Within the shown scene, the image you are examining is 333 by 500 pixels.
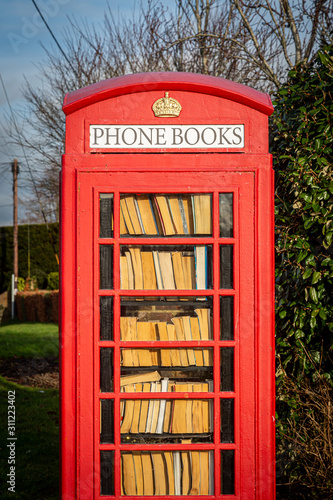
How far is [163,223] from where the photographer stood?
2615 millimetres

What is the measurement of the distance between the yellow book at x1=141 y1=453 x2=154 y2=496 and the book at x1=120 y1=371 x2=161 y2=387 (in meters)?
0.41

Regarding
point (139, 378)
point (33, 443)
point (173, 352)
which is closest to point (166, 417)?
point (139, 378)

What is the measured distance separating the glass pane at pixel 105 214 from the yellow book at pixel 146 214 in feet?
0.54

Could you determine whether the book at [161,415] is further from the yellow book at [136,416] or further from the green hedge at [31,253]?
the green hedge at [31,253]

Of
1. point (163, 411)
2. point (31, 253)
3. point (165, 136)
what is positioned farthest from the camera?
point (31, 253)

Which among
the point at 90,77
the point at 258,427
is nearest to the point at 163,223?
the point at 258,427

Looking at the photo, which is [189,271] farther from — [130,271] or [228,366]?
[228,366]

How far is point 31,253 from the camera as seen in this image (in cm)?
2167

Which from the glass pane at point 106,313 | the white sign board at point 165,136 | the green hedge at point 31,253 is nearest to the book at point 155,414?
the glass pane at point 106,313

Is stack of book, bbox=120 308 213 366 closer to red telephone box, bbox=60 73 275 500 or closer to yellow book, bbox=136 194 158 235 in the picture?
red telephone box, bbox=60 73 275 500

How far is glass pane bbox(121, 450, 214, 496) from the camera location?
262cm

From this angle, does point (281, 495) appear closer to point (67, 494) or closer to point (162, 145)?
point (67, 494)

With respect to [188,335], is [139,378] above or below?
below

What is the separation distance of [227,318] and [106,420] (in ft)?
2.85
